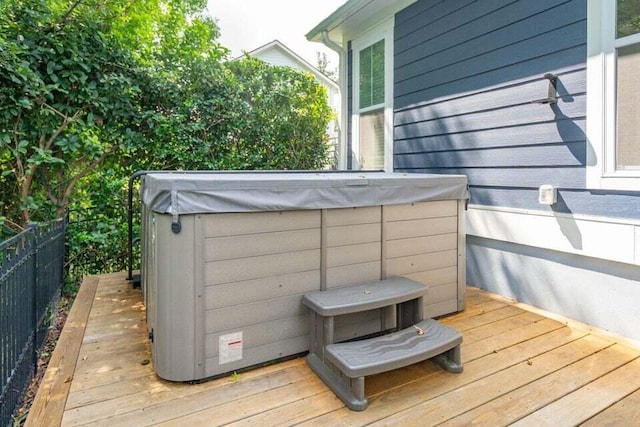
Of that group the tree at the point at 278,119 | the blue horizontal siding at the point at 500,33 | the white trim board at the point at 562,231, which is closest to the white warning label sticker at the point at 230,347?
the white trim board at the point at 562,231

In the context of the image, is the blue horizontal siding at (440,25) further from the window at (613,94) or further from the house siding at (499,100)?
the window at (613,94)

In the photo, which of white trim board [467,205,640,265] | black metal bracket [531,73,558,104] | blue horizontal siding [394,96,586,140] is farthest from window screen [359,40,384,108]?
black metal bracket [531,73,558,104]

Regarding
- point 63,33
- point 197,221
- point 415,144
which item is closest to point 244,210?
point 197,221

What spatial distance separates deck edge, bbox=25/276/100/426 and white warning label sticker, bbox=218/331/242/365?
2.47ft

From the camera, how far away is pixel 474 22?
11.8 ft

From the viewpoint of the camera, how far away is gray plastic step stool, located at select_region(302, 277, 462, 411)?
73.6 inches

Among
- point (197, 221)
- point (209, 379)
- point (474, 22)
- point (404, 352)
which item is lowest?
point (209, 379)

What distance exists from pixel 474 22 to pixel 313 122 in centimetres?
283

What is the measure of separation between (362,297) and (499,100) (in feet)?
7.38

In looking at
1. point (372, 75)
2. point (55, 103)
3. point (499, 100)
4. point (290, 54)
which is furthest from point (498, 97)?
point (290, 54)

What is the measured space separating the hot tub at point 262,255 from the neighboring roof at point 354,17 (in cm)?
279

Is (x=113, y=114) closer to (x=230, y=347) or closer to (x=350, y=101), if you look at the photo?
(x=350, y=101)

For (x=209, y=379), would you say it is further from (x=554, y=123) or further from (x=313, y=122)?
(x=313, y=122)

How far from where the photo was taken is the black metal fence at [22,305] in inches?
74.9
